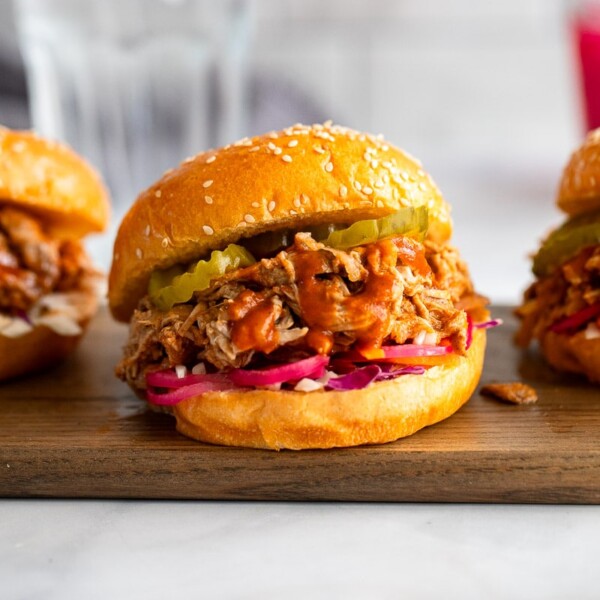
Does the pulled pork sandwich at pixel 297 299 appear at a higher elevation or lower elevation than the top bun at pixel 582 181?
lower

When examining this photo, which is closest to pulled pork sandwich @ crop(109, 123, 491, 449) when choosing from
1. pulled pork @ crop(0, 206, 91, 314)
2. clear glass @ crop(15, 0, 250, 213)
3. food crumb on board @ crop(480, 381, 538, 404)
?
food crumb on board @ crop(480, 381, 538, 404)

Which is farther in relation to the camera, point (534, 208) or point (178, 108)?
point (534, 208)

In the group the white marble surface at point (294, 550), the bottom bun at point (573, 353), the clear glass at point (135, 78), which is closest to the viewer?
the white marble surface at point (294, 550)

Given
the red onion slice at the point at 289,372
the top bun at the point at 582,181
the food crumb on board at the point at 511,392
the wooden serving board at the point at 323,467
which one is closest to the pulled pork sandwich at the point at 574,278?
the top bun at the point at 582,181

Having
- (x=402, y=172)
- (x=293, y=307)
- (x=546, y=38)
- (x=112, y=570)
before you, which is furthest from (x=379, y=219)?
(x=546, y=38)

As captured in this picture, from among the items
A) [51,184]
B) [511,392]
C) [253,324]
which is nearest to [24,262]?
[51,184]

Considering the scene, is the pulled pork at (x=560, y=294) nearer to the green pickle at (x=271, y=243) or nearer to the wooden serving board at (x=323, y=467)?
the wooden serving board at (x=323, y=467)

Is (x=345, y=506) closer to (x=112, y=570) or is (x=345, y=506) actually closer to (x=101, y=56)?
(x=112, y=570)
